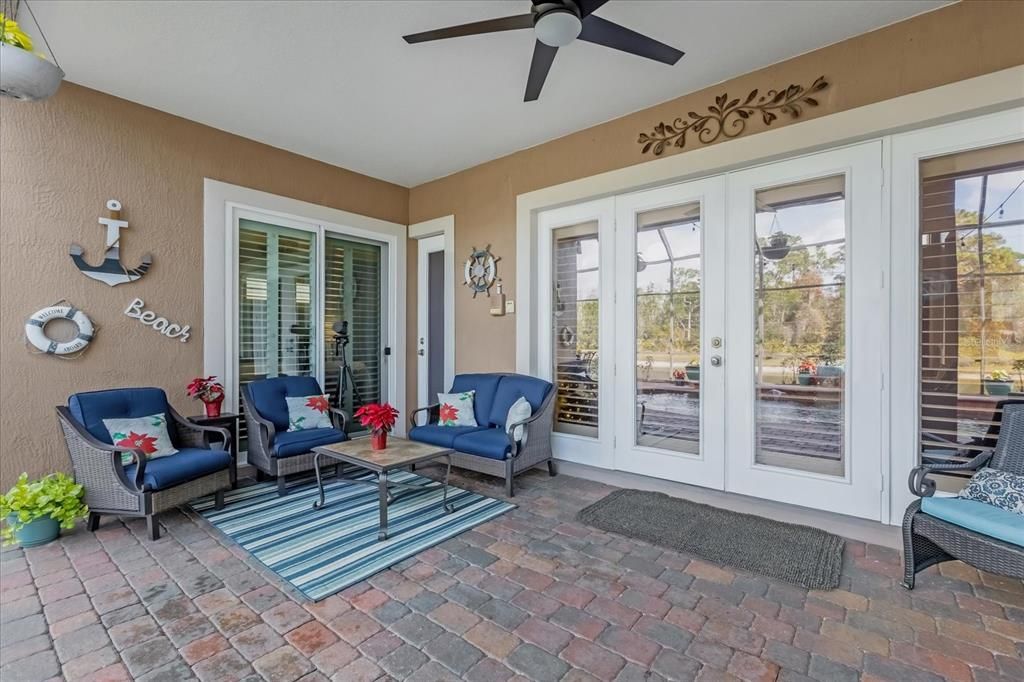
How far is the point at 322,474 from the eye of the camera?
4117 mm

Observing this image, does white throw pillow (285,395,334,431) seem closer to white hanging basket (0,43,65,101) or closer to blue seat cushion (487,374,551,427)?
blue seat cushion (487,374,551,427)

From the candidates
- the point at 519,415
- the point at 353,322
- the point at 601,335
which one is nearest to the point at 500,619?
the point at 519,415

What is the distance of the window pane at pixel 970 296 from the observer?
257 centimetres

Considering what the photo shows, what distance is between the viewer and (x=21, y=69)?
6.98 ft

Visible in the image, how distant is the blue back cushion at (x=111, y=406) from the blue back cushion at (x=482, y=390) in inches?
93.5

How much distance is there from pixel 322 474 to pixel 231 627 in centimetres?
213

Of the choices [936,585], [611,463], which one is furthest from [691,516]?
[936,585]

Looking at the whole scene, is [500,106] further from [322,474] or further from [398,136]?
[322,474]

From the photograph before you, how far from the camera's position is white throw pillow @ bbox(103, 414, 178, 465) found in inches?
122

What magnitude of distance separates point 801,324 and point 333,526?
11.2 ft

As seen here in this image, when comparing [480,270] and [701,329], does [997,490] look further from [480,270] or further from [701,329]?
[480,270]

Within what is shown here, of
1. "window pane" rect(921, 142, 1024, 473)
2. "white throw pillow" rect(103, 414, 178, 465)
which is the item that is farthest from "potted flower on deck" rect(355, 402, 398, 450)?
"window pane" rect(921, 142, 1024, 473)

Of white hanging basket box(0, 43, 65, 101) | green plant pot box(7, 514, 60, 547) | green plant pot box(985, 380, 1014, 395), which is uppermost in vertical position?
white hanging basket box(0, 43, 65, 101)

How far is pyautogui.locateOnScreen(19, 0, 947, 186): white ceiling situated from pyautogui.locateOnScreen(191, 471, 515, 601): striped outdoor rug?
121 inches
